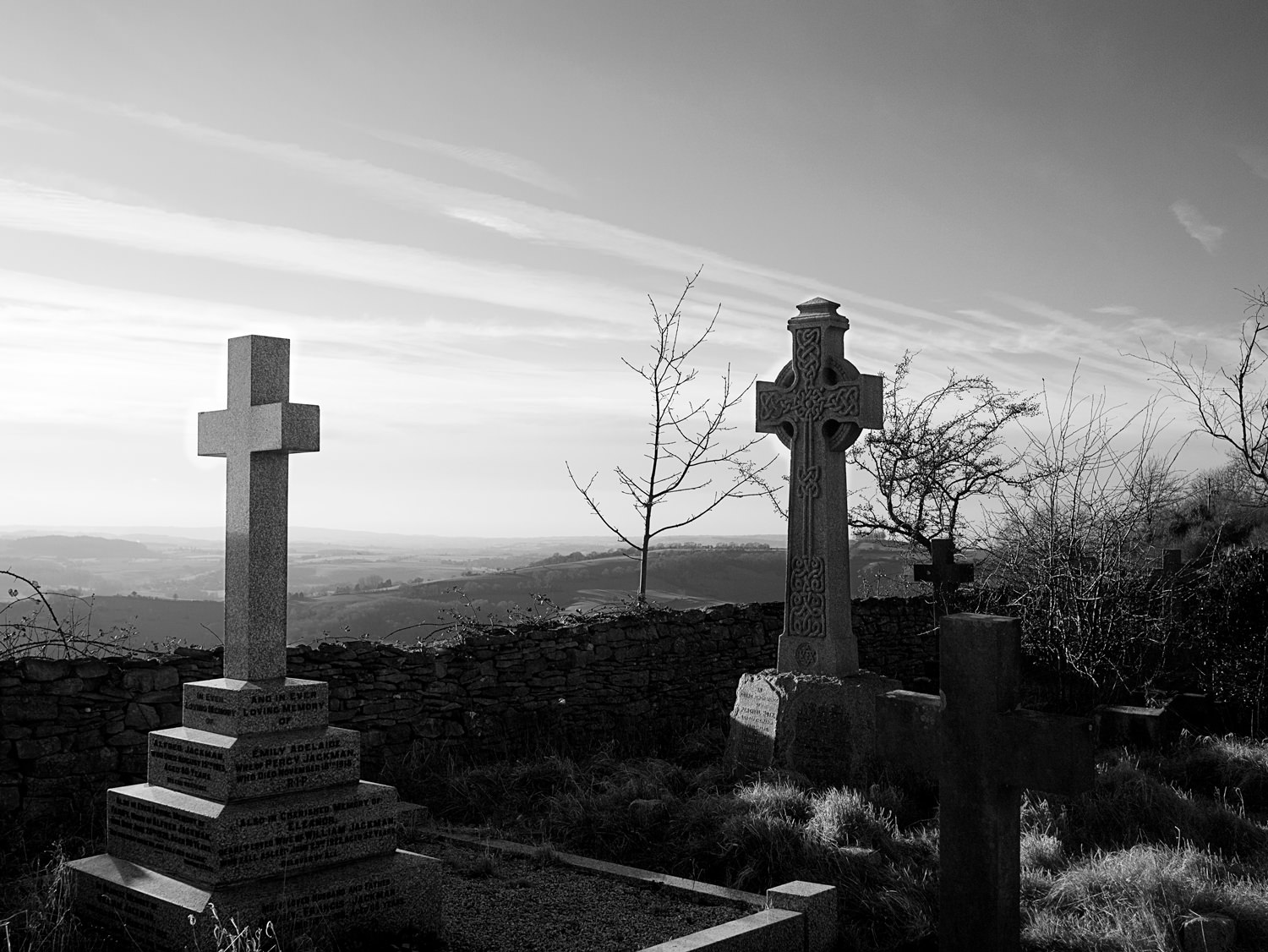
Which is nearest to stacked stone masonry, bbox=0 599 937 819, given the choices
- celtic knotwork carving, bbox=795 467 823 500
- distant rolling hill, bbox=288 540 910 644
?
celtic knotwork carving, bbox=795 467 823 500

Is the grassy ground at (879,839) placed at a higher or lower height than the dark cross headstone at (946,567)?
lower

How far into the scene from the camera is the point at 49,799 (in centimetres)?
739

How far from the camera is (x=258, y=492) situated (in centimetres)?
586

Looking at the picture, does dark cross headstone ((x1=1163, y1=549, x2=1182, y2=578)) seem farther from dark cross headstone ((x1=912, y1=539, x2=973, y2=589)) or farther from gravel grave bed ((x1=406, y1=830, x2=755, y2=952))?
gravel grave bed ((x1=406, y1=830, x2=755, y2=952))

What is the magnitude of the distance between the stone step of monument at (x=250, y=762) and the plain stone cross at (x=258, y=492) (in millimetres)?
387

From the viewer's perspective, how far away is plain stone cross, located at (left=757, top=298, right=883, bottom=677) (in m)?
9.51

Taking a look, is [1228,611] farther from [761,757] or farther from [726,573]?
[726,573]

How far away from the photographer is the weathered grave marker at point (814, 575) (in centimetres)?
905

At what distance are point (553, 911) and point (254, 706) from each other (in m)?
1.89

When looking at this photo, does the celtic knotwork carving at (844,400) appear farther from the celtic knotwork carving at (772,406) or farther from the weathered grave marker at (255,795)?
the weathered grave marker at (255,795)

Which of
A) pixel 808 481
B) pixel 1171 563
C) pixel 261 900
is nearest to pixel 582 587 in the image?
pixel 1171 563

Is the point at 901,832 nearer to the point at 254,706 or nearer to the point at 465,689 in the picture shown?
the point at 465,689

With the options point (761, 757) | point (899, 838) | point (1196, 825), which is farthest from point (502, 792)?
point (1196, 825)

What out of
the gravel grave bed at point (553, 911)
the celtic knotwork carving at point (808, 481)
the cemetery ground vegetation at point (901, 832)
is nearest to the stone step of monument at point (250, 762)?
the gravel grave bed at point (553, 911)
